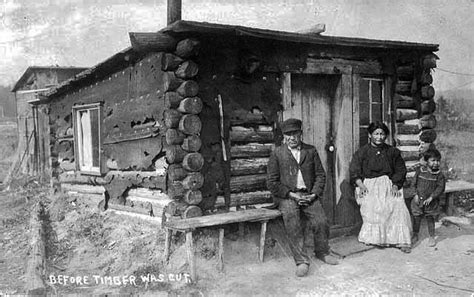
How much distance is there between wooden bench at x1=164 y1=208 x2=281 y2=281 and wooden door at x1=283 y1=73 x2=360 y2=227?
161 cm

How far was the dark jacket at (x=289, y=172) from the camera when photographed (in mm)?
5559

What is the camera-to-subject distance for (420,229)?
7020mm

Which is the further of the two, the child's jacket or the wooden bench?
the child's jacket

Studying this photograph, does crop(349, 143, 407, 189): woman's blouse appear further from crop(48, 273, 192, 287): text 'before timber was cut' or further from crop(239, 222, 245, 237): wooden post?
crop(48, 273, 192, 287): text 'before timber was cut'

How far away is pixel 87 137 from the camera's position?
9.15m

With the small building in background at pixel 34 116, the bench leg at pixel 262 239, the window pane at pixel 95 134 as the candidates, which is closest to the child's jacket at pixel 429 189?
the bench leg at pixel 262 239

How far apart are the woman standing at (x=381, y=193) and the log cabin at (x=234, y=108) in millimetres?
601

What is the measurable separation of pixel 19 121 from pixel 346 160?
15729mm

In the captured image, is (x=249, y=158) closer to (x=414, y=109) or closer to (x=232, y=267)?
(x=232, y=267)

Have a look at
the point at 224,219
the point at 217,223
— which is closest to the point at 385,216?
the point at 224,219

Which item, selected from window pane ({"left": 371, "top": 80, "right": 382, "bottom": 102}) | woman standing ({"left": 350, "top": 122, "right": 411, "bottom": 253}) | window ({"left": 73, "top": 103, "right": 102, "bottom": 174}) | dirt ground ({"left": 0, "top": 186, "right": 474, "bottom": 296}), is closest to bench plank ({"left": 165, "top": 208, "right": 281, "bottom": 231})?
dirt ground ({"left": 0, "top": 186, "right": 474, "bottom": 296})

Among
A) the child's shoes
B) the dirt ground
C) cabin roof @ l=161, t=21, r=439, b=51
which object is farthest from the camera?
the child's shoes

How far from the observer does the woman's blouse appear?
6047mm

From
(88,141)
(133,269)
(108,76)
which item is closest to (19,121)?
(88,141)
